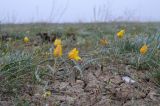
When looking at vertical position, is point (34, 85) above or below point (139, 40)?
below

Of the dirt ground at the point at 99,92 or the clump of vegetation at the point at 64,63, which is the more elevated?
the clump of vegetation at the point at 64,63

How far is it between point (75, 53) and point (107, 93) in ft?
1.38

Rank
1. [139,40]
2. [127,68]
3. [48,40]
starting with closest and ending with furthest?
[127,68]
[139,40]
[48,40]

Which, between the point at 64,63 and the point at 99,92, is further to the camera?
the point at 64,63

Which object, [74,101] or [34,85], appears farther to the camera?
[34,85]

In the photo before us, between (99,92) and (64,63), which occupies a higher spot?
(64,63)

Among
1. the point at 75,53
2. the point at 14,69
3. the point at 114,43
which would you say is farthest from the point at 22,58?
the point at 114,43

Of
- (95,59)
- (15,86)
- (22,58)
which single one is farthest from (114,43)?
(15,86)

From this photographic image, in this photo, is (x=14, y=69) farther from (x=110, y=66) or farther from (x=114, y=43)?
(x=114, y=43)

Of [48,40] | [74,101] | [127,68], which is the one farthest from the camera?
[48,40]

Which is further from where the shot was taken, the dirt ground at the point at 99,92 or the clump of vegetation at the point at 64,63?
the clump of vegetation at the point at 64,63

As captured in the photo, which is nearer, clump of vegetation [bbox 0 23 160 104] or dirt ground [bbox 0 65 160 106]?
dirt ground [bbox 0 65 160 106]

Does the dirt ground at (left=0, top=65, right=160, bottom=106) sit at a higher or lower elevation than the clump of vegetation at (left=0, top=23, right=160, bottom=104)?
lower

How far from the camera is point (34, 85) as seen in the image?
299cm
